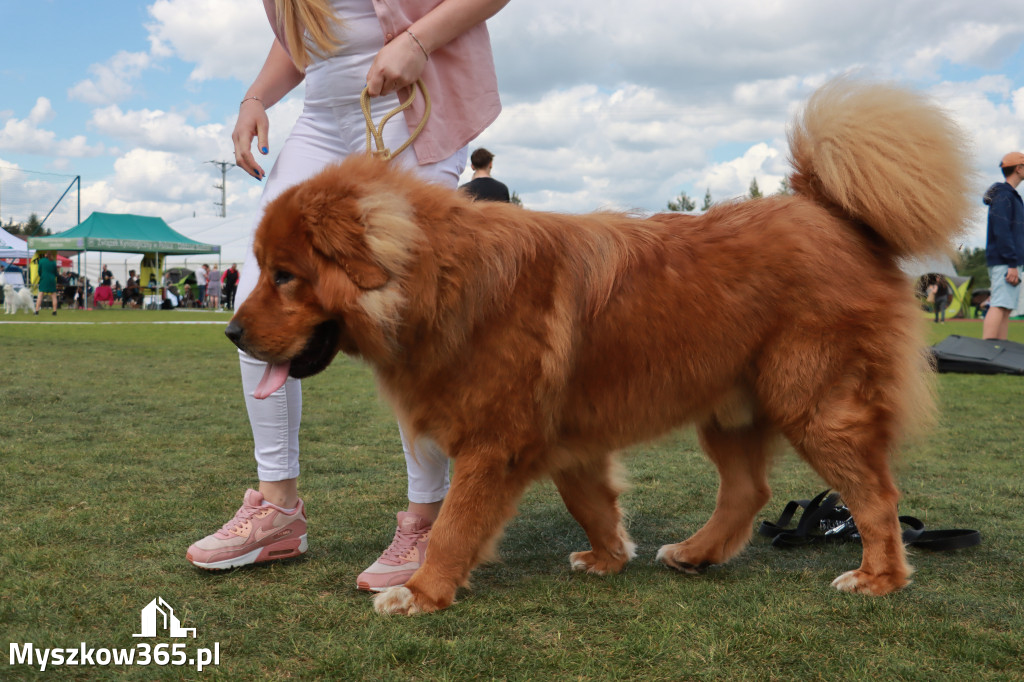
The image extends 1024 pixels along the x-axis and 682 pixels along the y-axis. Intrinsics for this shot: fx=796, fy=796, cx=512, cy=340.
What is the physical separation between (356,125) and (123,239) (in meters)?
31.4

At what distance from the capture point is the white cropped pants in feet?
9.74

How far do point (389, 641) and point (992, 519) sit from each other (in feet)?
9.40

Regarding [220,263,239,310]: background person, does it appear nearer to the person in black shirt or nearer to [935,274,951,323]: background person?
the person in black shirt

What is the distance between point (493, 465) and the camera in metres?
2.55

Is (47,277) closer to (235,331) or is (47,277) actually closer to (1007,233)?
(1007,233)

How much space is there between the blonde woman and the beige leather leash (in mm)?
35

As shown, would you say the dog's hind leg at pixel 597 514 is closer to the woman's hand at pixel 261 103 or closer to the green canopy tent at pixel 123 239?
the woman's hand at pixel 261 103

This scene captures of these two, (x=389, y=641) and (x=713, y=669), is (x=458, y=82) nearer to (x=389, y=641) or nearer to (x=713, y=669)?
(x=389, y=641)

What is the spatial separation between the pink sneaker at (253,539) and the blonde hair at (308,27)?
5.51ft

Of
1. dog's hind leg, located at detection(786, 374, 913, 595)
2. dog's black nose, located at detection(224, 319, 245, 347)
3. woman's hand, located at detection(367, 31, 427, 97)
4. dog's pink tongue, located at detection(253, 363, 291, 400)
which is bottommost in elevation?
dog's hind leg, located at detection(786, 374, 913, 595)

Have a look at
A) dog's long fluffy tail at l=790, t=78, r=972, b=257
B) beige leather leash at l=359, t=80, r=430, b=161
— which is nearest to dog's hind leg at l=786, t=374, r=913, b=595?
dog's long fluffy tail at l=790, t=78, r=972, b=257

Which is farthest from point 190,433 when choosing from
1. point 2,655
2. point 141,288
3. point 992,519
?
point 141,288

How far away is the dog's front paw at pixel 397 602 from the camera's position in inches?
98.3

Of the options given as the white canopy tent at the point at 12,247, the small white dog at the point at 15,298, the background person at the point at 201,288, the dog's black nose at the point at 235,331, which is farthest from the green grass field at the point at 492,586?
the background person at the point at 201,288
